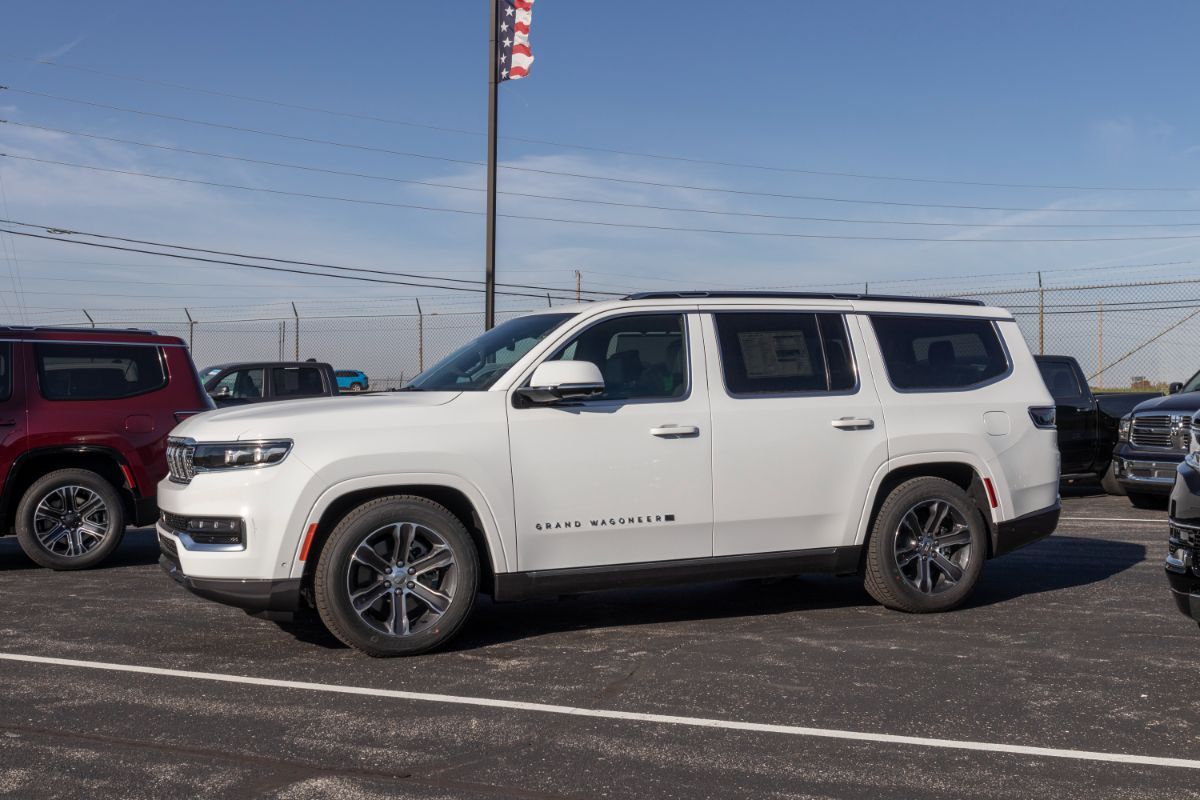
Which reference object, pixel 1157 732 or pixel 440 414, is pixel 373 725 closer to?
pixel 440 414

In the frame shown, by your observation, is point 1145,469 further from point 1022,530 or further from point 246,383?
point 246,383

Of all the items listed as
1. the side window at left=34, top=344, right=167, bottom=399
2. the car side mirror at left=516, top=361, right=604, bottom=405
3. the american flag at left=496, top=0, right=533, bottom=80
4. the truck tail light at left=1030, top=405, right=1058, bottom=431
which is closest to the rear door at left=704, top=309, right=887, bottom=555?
the car side mirror at left=516, top=361, right=604, bottom=405

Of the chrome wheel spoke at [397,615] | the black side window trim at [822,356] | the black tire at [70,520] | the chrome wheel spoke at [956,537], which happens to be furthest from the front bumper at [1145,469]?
the black tire at [70,520]

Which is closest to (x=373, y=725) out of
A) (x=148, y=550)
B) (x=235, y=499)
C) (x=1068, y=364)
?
(x=235, y=499)

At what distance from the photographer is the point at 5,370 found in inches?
382

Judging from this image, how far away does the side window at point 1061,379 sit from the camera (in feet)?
50.5

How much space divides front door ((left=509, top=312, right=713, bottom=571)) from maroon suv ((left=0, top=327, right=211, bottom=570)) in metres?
4.72

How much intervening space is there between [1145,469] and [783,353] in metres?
7.62

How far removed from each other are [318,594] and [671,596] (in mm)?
2792

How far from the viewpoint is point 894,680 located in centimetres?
586

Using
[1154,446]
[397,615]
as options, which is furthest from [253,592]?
[1154,446]

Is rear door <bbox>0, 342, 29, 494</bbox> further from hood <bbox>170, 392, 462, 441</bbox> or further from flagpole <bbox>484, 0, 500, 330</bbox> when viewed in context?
flagpole <bbox>484, 0, 500, 330</bbox>

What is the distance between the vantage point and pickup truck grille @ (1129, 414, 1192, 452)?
42.5 ft

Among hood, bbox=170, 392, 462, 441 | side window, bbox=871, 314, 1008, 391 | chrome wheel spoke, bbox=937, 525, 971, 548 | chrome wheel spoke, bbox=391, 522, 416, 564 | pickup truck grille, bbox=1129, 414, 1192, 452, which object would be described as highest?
side window, bbox=871, 314, 1008, 391
